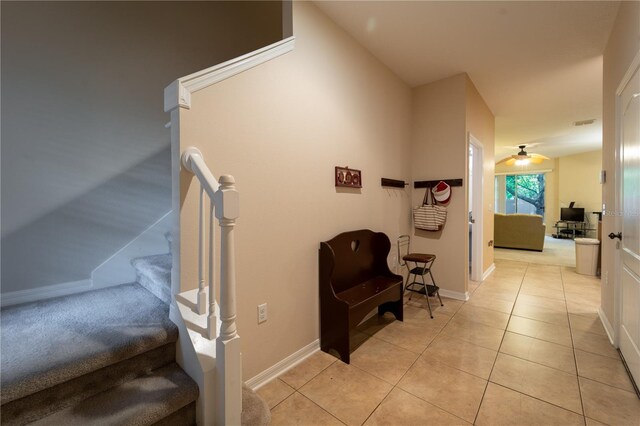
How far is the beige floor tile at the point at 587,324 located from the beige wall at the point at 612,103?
4.8 inches

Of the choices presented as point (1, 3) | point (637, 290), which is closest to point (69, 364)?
point (1, 3)

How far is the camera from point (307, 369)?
76.3 inches

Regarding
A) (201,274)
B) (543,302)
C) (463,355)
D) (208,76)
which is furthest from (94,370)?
(543,302)

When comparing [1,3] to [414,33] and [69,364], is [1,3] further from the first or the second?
[414,33]

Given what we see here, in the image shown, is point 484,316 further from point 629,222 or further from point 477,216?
point 477,216

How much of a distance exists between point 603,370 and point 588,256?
310 cm

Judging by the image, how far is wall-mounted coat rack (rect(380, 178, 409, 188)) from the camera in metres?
3.00

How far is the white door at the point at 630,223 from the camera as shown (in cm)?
168

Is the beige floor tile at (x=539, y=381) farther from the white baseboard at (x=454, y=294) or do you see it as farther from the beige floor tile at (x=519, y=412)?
the white baseboard at (x=454, y=294)

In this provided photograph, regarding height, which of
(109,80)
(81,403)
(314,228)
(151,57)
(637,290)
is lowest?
(81,403)

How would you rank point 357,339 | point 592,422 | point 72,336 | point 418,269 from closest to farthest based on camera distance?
point 72,336
point 592,422
point 357,339
point 418,269

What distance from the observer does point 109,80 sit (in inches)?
86.6

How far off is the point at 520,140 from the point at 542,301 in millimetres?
5003

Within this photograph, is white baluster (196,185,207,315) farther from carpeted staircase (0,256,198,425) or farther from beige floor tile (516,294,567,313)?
beige floor tile (516,294,567,313)
